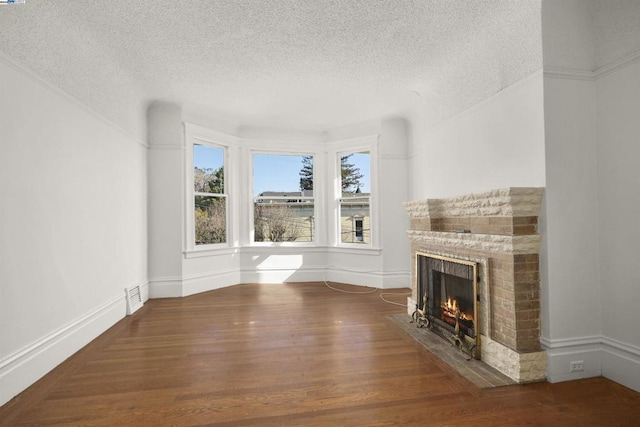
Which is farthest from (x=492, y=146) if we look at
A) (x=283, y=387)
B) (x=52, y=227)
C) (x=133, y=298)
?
(x=133, y=298)

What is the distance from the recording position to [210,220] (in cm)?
527

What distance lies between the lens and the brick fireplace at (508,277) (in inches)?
89.3

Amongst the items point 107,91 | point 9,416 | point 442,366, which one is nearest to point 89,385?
point 9,416

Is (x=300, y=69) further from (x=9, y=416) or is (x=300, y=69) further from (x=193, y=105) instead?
(x=9, y=416)

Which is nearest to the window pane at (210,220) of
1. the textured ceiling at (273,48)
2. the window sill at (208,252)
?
the window sill at (208,252)

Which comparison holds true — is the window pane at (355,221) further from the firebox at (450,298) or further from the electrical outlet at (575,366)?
the electrical outlet at (575,366)

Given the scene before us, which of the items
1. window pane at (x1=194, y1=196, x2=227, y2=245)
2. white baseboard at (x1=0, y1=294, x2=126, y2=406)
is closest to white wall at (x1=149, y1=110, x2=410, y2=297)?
window pane at (x1=194, y1=196, x2=227, y2=245)

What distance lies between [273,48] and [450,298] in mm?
2891

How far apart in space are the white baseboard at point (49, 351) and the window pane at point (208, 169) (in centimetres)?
222

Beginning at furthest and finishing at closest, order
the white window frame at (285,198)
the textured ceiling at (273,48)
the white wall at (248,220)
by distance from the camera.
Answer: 1. the white window frame at (285,198)
2. the white wall at (248,220)
3. the textured ceiling at (273,48)

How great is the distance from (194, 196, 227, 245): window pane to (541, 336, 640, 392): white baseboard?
14.8ft

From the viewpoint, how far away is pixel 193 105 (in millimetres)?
4734

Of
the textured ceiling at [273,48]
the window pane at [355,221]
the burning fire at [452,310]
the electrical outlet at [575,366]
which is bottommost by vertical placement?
the electrical outlet at [575,366]

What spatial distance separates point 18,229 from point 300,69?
113 inches
